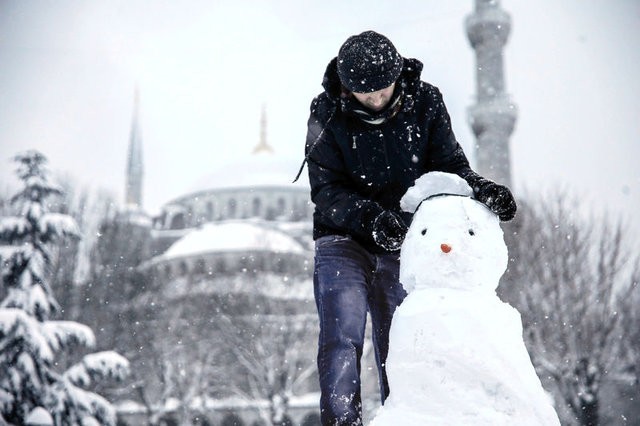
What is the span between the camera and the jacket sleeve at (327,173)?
9.22 ft

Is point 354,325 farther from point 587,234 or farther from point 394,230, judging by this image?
point 587,234

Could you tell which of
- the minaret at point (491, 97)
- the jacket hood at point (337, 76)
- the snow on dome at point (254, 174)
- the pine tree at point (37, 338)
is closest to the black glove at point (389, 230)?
the jacket hood at point (337, 76)

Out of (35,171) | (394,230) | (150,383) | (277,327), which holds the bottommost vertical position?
(150,383)

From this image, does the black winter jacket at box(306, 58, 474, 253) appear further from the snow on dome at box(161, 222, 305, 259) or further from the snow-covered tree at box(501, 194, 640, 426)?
the snow on dome at box(161, 222, 305, 259)

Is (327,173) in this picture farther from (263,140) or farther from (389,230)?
(263,140)

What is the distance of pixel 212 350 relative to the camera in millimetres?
27078

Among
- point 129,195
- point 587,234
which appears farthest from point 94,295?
point 129,195

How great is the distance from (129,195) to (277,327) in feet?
156

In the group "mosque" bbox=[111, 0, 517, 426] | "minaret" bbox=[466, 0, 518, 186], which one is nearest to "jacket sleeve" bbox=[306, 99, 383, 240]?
"mosque" bbox=[111, 0, 517, 426]

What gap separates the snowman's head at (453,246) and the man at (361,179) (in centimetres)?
9

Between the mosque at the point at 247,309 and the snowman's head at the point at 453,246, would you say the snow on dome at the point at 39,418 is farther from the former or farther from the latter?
the mosque at the point at 247,309

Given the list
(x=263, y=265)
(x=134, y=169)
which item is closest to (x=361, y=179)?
(x=263, y=265)

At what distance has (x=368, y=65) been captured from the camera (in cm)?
261

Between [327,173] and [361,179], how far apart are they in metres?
0.14
